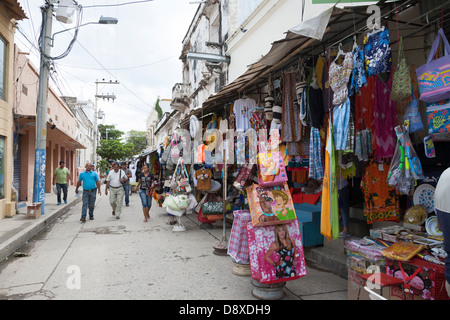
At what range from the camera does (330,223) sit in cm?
338

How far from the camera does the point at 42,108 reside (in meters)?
9.91

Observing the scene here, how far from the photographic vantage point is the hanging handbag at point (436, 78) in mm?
2668

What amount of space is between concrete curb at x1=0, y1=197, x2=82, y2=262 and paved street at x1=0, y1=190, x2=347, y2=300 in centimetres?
17

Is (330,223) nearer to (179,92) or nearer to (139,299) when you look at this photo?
(139,299)

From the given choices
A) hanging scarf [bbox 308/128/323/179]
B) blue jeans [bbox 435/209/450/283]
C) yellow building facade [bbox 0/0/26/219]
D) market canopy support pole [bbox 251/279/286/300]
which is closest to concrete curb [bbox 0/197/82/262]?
yellow building facade [bbox 0/0/26/219]

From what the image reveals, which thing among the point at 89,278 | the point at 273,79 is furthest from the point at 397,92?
the point at 89,278

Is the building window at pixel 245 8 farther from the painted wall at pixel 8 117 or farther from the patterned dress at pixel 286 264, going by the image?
the patterned dress at pixel 286 264

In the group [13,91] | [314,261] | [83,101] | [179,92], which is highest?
[83,101]

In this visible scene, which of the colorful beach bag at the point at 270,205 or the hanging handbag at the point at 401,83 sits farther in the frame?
the colorful beach bag at the point at 270,205

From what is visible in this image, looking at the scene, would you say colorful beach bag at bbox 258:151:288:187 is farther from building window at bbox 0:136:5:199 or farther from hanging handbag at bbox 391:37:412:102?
building window at bbox 0:136:5:199

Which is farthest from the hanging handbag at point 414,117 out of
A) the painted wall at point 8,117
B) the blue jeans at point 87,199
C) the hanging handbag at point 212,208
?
the painted wall at point 8,117

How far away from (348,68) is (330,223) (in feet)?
6.04

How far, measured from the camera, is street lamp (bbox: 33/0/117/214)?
9805mm

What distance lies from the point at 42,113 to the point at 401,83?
10478 mm
